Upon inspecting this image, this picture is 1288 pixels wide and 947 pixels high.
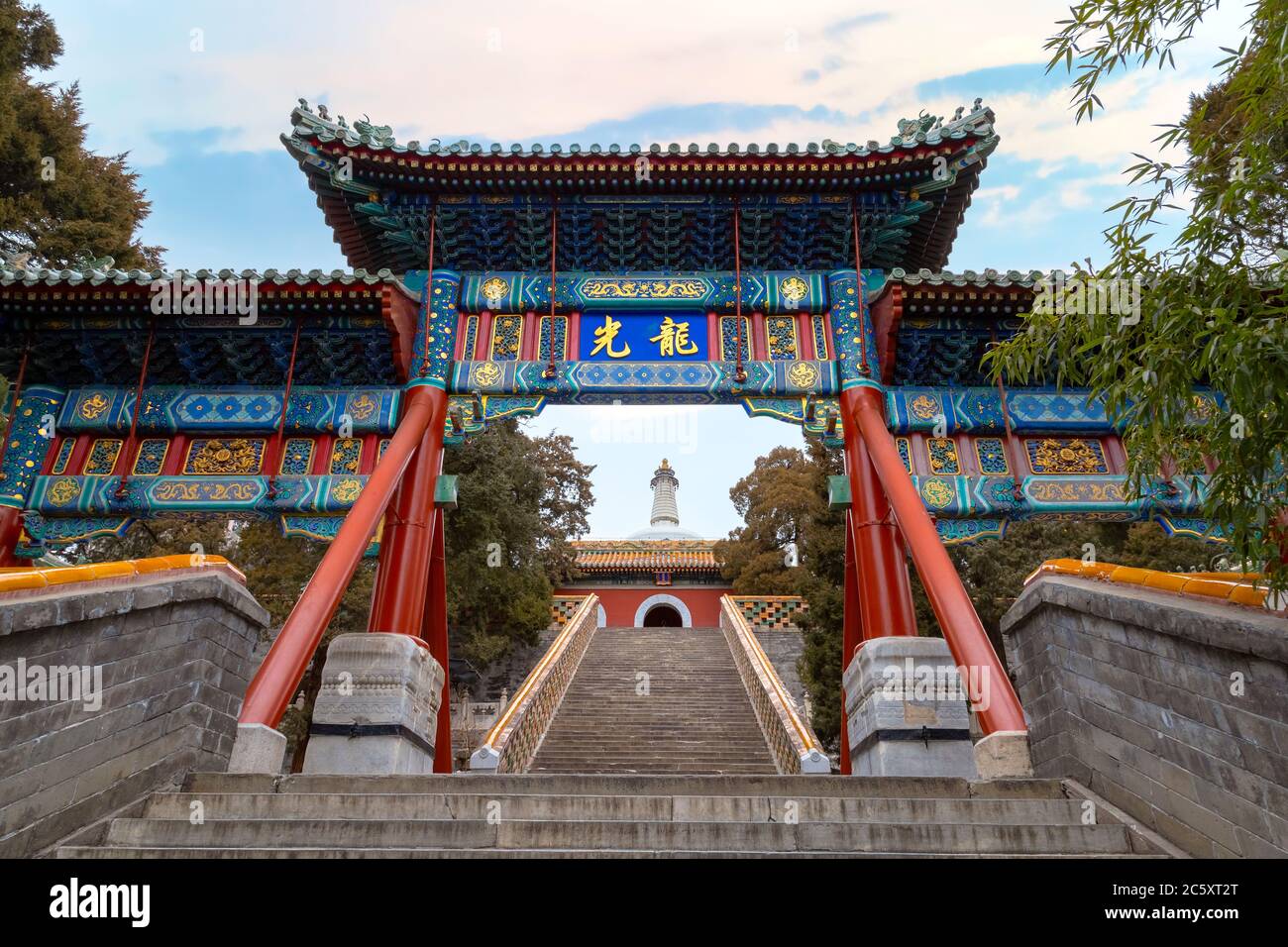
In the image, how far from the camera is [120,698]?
448 cm

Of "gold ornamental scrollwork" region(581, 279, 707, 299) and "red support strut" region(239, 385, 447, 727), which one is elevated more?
"gold ornamental scrollwork" region(581, 279, 707, 299)

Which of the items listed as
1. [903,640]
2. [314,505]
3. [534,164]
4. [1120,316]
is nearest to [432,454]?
[314,505]

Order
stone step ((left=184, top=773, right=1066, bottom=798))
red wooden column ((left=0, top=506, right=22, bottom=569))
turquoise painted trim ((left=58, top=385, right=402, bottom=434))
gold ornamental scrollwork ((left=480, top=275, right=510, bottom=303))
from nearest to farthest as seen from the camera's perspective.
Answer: stone step ((left=184, top=773, right=1066, bottom=798)) → red wooden column ((left=0, top=506, right=22, bottom=569)) → turquoise painted trim ((left=58, top=385, right=402, bottom=434)) → gold ornamental scrollwork ((left=480, top=275, right=510, bottom=303))

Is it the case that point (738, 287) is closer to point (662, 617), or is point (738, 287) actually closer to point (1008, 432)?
point (1008, 432)

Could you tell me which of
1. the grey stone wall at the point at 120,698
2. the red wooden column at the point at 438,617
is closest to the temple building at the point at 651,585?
the red wooden column at the point at 438,617

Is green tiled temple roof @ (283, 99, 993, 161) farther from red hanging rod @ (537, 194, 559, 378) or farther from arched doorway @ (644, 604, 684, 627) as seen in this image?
arched doorway @ (644, 604, 684, 627)

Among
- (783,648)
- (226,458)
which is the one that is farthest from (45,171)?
(783,648)

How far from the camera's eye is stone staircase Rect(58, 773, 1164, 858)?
12.6 ft

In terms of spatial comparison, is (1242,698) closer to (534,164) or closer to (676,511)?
(534,164)

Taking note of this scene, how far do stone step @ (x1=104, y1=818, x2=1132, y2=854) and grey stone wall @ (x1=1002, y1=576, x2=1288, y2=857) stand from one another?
1.44 ft

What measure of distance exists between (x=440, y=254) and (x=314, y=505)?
3.42 meters

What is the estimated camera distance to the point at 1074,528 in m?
16.3

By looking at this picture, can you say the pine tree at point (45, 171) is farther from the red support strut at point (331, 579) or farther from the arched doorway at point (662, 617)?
the arched doorway at point (662, 617)

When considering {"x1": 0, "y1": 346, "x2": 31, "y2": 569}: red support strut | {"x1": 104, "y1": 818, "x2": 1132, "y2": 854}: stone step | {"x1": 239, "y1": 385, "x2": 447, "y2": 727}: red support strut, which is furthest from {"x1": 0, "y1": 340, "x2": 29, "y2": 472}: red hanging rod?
{"x1": 104, "y1": 818, "x2": 1132, "y2": 854}: stone step
